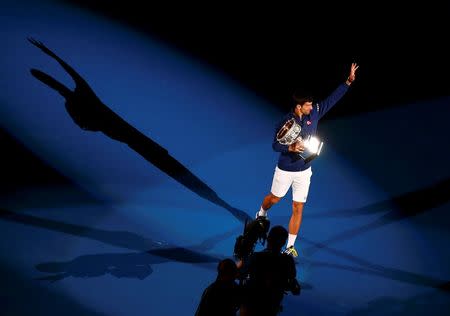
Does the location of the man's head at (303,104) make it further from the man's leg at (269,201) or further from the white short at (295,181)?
the man's leg at (269,201)

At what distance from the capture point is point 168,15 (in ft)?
30.1

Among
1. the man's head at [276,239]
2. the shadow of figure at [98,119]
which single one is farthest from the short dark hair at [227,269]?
the shadow of figure at [98,119]

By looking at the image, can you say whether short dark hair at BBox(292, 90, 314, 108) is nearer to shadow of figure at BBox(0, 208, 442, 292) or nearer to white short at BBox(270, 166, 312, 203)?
white short at BBox(270, 166, 312, 203)

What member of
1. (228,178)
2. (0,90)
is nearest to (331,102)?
(228,178)

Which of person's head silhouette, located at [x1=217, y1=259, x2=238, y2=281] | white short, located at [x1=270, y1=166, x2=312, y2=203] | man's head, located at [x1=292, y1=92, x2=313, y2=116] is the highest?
man's head, located at [x1=292, y1=92, x2=313, y2=116]

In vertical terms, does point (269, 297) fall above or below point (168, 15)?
below

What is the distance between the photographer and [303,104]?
570cm

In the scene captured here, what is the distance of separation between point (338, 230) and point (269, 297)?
3696 millimetres

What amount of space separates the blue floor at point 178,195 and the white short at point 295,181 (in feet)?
2.77

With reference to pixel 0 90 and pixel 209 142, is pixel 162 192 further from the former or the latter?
pixel 0 90

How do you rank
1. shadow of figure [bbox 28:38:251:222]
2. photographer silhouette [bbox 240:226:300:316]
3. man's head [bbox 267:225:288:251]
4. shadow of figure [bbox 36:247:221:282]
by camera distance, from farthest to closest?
1. shadow of figure [bbox 28:38:251:222]
2. shadow of figure [bbox 36:247:221:282]
3. man's head [bbox 267:225:288:251]
4. photographer silhouette [bbox 240:226:300:316]

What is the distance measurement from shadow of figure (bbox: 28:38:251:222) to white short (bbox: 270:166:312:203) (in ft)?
7.69

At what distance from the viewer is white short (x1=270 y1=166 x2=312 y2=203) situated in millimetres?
5938

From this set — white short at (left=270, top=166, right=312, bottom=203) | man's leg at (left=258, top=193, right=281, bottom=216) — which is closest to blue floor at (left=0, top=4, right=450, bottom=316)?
man's leg at (left=258, top=193, right=281, bottom=216)
